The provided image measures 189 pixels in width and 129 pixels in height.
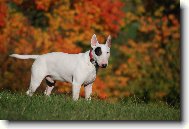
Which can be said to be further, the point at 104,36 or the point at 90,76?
the point at 104,36

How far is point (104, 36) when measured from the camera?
12164 mm

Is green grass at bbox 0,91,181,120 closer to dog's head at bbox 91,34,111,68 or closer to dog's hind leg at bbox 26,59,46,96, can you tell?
→ dog's hind leg at bbox 26,59,46,96

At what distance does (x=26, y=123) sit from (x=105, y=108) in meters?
1.09

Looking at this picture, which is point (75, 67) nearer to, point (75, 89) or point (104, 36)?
point (75, 89)

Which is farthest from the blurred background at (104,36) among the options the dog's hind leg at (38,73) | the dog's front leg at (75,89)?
the dog's front leg at (75,89)

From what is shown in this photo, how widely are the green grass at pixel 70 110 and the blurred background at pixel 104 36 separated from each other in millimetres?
3807

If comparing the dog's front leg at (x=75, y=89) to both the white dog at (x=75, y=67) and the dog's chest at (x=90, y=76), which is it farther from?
the dog's chest at (x=90, y=76)

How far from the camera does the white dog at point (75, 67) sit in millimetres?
7059

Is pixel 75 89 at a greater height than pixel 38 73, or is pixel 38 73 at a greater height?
pixel 38 73

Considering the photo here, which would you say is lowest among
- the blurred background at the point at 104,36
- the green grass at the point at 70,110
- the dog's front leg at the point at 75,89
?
the green grass at the point at 70,110

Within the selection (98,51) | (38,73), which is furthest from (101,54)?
(38,73)

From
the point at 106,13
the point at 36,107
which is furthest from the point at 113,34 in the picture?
the point at 36,107

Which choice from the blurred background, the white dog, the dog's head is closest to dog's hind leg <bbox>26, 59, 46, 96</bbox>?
the white dog

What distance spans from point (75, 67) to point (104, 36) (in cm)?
495
